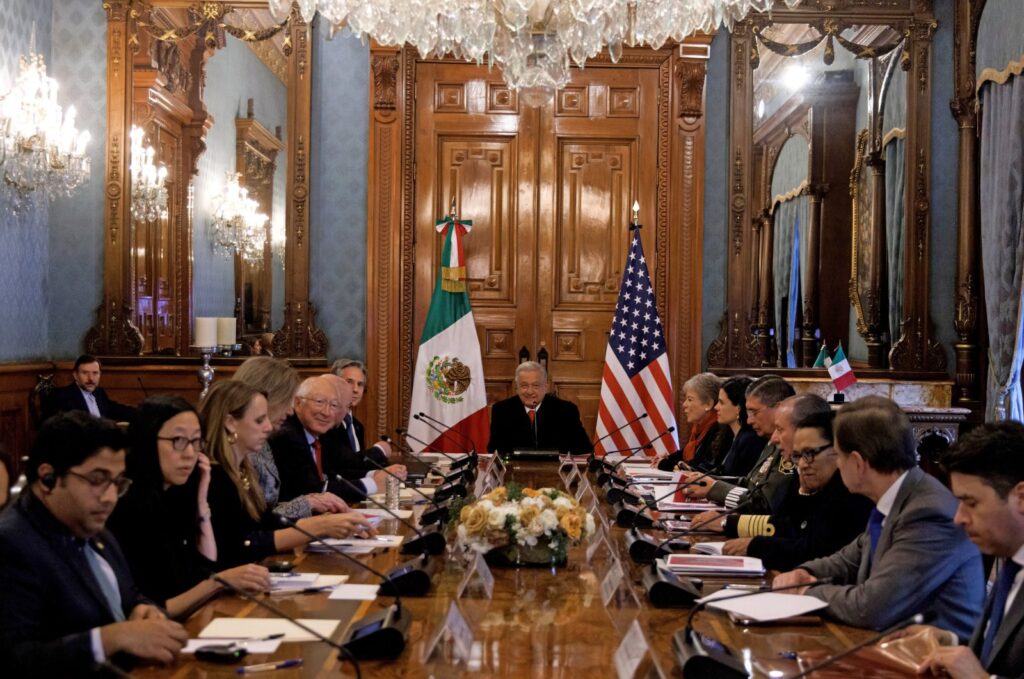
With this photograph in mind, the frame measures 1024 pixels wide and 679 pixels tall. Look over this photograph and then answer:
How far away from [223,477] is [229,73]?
6.24m

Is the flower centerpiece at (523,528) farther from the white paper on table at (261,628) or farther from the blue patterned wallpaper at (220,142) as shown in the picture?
the blue patterned wallpaper at (220,142)

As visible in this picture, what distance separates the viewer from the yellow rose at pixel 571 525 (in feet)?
10.5

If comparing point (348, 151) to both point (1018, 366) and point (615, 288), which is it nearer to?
point (615, 288)

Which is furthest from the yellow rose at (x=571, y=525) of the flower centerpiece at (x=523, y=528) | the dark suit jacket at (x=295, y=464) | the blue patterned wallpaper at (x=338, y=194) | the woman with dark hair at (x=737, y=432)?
the blue patterned wallpaper at (x=338, y=194)

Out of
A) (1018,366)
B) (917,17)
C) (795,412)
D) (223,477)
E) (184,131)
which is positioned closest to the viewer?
(223,477)

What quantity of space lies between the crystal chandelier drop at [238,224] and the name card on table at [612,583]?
5.90 metres

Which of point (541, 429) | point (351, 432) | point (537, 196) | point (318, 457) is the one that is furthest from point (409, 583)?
point (537, 196)

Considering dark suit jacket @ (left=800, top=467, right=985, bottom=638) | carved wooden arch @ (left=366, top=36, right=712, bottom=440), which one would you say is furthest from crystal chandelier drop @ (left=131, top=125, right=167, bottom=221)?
dark suit jacket @ (left=800, top=467, right=985, bottom=638)

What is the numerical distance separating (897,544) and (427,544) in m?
1.32

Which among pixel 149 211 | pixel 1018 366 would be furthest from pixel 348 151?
pixel 1018 366

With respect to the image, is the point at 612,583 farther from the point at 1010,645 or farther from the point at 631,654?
the point at 1010,645

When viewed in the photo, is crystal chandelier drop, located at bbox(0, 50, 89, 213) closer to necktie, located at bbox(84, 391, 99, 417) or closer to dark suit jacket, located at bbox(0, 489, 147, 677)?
necktie, located at bbox(84, 391, 99, 417)

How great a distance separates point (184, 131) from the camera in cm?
893

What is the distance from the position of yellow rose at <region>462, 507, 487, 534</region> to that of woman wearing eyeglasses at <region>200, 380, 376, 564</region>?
0.62 m
